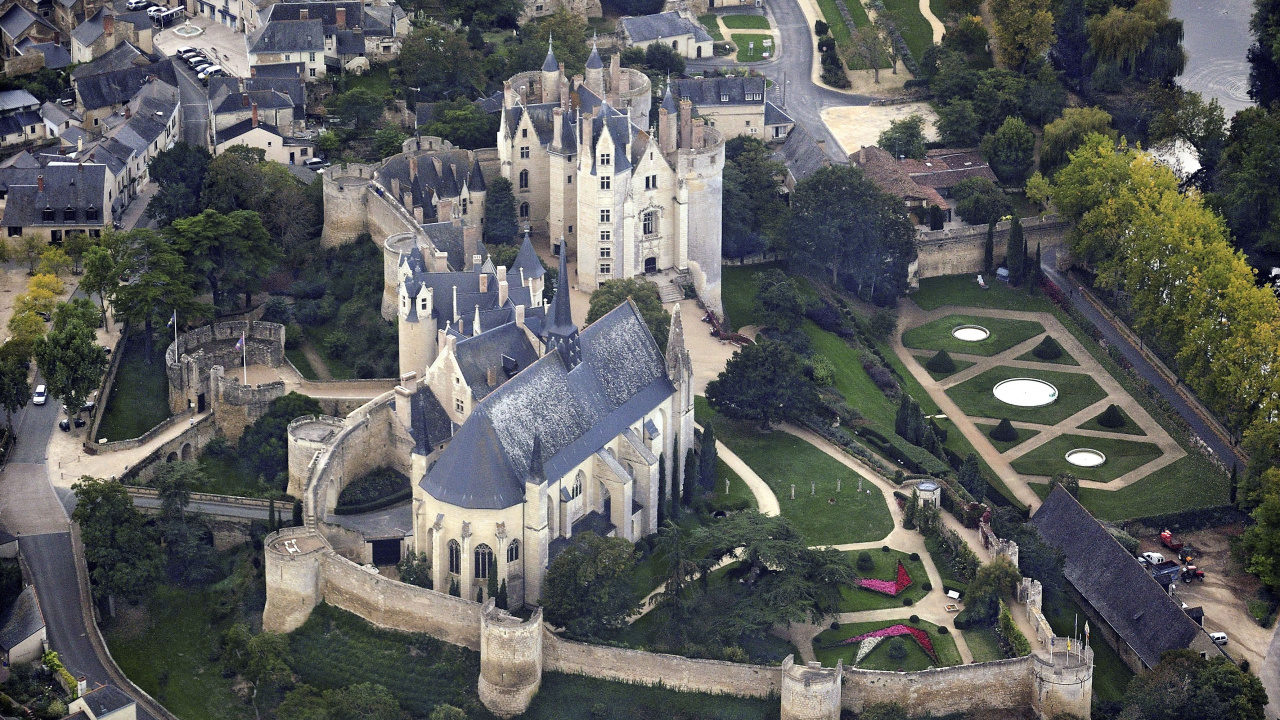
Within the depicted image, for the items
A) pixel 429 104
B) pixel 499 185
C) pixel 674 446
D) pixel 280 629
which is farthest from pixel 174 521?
pixel 429 104

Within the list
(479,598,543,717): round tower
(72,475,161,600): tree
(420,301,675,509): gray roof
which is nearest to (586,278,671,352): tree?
(420,301,675,509): gray roof

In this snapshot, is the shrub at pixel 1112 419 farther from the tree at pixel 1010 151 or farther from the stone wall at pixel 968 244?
the tree at pixel 1010 151

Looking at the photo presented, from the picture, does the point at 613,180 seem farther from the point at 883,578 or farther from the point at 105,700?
the point at 105,700

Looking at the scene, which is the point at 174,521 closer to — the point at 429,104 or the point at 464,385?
the point at 464,385

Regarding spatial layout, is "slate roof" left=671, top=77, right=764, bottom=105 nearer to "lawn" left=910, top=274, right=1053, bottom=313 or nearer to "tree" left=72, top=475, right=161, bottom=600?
"lawn" left=910, top=274, right=1053, bottom=313

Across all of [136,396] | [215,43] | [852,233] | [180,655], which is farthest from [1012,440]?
[215,43]
